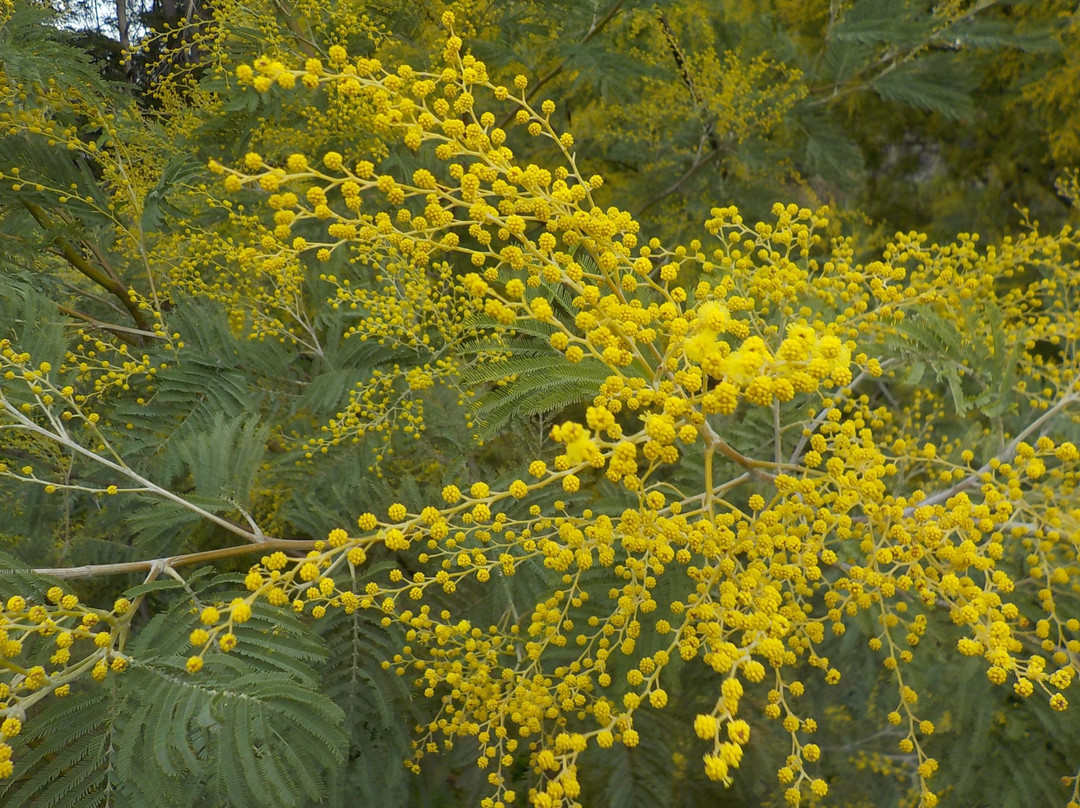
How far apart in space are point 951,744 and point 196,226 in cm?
409

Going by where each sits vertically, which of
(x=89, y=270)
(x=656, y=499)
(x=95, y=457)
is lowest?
(x=656, y=499)

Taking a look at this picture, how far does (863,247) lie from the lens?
5836mm

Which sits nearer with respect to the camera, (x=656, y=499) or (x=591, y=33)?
(x=656, y=499)

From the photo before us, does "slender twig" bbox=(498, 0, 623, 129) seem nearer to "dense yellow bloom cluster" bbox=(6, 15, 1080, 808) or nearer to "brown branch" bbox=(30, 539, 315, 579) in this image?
"dense yellow bloom cluster" bbox=(6, 15, 1080, 808)

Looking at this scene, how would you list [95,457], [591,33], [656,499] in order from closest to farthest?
[656,499] < [95,457] < [591,33]

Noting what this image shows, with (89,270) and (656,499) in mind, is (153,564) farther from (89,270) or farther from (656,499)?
(89,270)

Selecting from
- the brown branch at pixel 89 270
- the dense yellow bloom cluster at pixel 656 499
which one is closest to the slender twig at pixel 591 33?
the dense yellow bloom cluster at pixel 656 499

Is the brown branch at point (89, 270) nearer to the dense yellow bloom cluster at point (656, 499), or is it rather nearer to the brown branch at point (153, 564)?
the dense yellow bloom cluster at point (656, 499)

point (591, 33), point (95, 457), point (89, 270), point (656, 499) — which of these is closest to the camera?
point (656, 499)

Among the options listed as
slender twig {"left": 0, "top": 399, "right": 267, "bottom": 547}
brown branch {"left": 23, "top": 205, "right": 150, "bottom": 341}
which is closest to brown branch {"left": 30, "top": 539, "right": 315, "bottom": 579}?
slender twig {"left": 0, "top": 399, "right": 267, "bottom": 547}

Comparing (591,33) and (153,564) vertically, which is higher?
(591,33)

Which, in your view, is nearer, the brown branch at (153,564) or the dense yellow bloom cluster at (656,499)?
the dense yellow bloom cluster at (656,499)

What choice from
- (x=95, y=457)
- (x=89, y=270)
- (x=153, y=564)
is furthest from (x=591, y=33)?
(x=153, y=564)

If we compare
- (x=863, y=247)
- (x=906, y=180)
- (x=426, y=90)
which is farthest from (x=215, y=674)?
(x=906, y=180)
